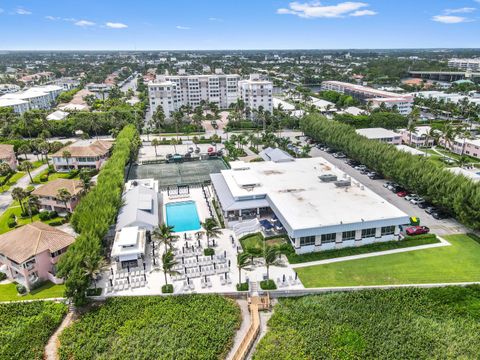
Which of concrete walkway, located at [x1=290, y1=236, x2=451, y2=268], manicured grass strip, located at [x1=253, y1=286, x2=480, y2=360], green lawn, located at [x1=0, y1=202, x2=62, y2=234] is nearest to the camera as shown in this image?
manicured grass strip, located at [x1=253, y1=286, x2=480, y2=360]

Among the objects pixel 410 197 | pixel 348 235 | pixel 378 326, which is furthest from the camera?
pixel 410 197

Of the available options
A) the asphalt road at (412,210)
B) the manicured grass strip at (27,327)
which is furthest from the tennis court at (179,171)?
the manicured grass strip at (27,327)

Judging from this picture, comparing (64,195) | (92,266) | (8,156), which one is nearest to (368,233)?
(92,266)

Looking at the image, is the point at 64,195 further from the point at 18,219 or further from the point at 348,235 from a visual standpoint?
the point at 348,235

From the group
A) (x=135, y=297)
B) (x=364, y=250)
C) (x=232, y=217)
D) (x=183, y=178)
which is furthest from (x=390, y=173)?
(x=135, y=297)

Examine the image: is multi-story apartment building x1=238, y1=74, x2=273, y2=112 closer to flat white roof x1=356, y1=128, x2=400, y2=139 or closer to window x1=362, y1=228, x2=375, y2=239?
flat white roof x1=356, y1=128, x2=400, y2=139

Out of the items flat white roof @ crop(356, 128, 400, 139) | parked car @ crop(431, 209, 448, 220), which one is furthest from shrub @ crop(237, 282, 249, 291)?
flat white roof @ crop(356, 128, 400, 139)

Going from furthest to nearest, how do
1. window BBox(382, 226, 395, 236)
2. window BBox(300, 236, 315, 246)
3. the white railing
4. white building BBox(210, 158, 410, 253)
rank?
1. the white railing
2. window BBox(382, 226, 395, 236)
3. white building BBox(210, 158, 410, 253)
4. window BBox(300, 236, 315, 246)
